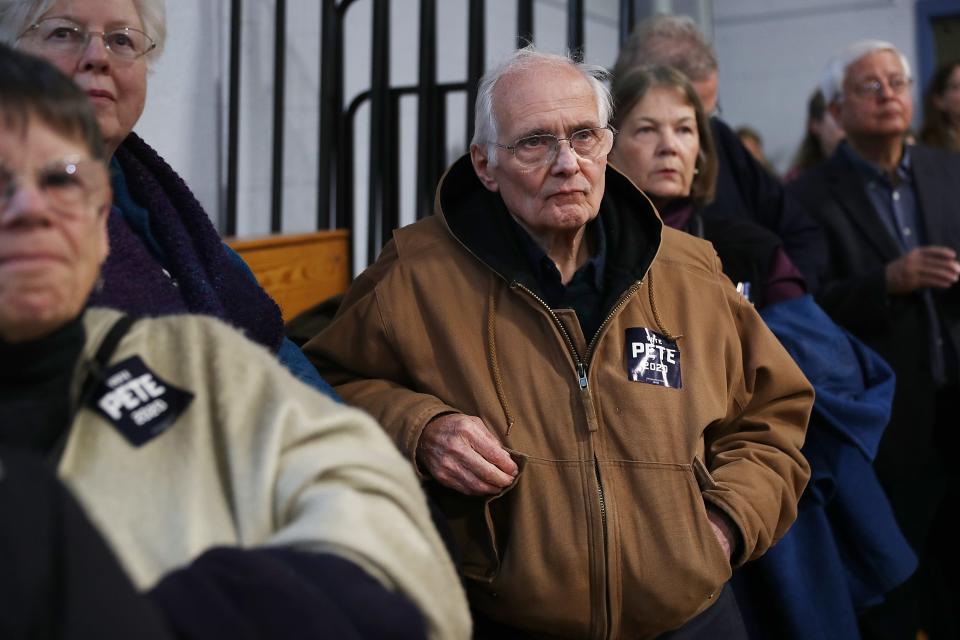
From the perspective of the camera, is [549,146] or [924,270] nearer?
[549,146]

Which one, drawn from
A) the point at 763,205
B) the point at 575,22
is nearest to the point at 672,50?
the point at 575,22

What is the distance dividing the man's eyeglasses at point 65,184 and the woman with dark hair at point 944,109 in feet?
11.2

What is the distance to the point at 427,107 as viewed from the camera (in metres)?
3.03

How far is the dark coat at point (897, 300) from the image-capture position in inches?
101

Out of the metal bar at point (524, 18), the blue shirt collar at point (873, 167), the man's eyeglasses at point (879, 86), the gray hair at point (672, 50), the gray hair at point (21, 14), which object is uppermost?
the metal bar at point (524, 18)

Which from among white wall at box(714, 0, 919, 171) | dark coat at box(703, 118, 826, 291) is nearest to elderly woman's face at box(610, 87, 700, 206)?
dark coat at box(703, 118, 826, 291)

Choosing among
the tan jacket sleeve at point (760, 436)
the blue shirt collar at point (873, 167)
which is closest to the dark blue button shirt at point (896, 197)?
the blue shirt collar at point (873, 167)

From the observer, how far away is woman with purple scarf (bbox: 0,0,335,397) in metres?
1.36

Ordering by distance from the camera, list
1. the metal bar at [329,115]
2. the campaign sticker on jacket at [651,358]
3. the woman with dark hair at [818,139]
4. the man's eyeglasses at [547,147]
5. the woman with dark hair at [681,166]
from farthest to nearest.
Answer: the woman with dark hair at [818,139] < the metal bar at [329,115] < the woman with dark hair at [681,166] < the man's eyeglasses at [547,147] < the campaign sticker on jacket at [651,358]

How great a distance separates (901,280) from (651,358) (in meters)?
1.24

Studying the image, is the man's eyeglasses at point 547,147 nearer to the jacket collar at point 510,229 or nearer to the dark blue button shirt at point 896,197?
the jacket collar at point 510,229

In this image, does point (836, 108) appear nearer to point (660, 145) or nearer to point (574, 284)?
point (660, 145)

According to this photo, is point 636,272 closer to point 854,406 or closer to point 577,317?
point 577,317

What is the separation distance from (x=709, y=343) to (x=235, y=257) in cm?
78
